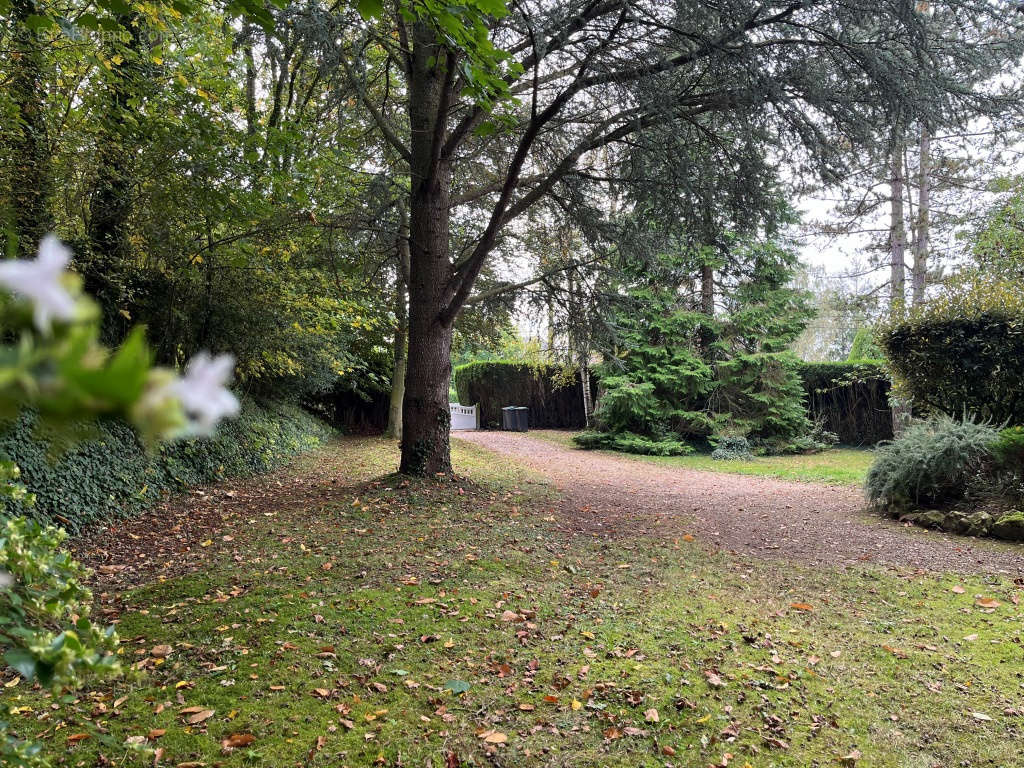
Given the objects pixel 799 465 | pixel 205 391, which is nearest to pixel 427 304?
pixel 205 391

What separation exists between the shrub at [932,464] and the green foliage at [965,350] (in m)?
0.89

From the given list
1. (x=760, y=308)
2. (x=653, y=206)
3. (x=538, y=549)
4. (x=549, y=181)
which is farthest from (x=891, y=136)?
(x=760, y=308)

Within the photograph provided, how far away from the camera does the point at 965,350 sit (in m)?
7.81

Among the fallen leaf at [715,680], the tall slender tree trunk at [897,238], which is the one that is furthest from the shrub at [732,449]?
the fallen leaf at [715,680]

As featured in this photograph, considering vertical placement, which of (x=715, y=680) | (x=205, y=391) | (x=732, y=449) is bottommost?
(x=715, y=680)

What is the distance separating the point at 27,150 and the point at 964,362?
10.6 m

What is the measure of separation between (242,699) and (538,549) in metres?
2.89

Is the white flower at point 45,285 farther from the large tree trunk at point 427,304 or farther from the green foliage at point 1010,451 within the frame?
the green foliage at point 1010,451

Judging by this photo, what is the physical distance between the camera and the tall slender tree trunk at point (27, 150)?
4.63 meters

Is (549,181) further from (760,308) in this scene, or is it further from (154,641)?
(760,308)

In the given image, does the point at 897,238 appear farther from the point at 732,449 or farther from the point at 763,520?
the point at 763,520

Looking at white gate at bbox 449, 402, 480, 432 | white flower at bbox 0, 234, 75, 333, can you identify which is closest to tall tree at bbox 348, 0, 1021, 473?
white flower at bbox 0, 234, 75, 333

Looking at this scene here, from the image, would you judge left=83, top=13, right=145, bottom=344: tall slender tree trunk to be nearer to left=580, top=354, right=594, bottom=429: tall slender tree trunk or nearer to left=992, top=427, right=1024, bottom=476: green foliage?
left=992, top=427, right=1024, bottom=476: green foliage

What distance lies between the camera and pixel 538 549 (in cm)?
520
